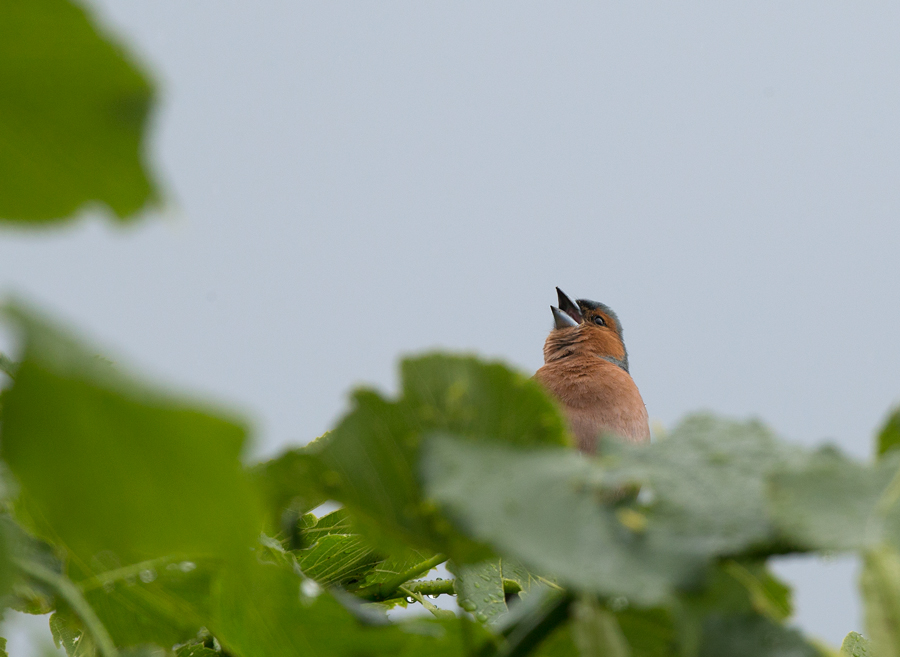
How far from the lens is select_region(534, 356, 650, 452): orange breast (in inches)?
80.3

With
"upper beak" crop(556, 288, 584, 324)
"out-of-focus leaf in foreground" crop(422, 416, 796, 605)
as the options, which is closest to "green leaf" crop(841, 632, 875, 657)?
"out-of-focus leaf in foreground" crop(422, 416, 796, 605)

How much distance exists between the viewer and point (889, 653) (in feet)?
0.71

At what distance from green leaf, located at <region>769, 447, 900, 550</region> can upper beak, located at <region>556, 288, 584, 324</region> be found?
2645mm

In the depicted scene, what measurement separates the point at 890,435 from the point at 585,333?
7.83ft

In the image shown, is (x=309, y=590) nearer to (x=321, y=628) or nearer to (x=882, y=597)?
(x=321, y=628)

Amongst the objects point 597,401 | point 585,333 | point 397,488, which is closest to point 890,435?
point 397,488

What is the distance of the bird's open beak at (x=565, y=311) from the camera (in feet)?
9.06

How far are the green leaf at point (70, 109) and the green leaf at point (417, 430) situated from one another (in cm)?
11

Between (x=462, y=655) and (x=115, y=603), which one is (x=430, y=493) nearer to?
(x=462, y=655)

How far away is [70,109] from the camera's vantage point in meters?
0.23

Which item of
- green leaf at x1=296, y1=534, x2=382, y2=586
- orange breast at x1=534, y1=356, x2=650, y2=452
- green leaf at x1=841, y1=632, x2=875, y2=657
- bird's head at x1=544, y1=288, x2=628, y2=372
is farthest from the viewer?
bird's head at x1=544, y1=288, x2=628, y2=372

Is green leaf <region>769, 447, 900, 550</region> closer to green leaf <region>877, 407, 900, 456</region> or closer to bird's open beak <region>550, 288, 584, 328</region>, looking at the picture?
green leaf <region>877, 407, 900, 456</region>

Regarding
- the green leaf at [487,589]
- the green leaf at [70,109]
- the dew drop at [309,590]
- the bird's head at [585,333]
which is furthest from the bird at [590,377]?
the green leaf at [70,109]

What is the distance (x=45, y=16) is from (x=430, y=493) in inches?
6.5
